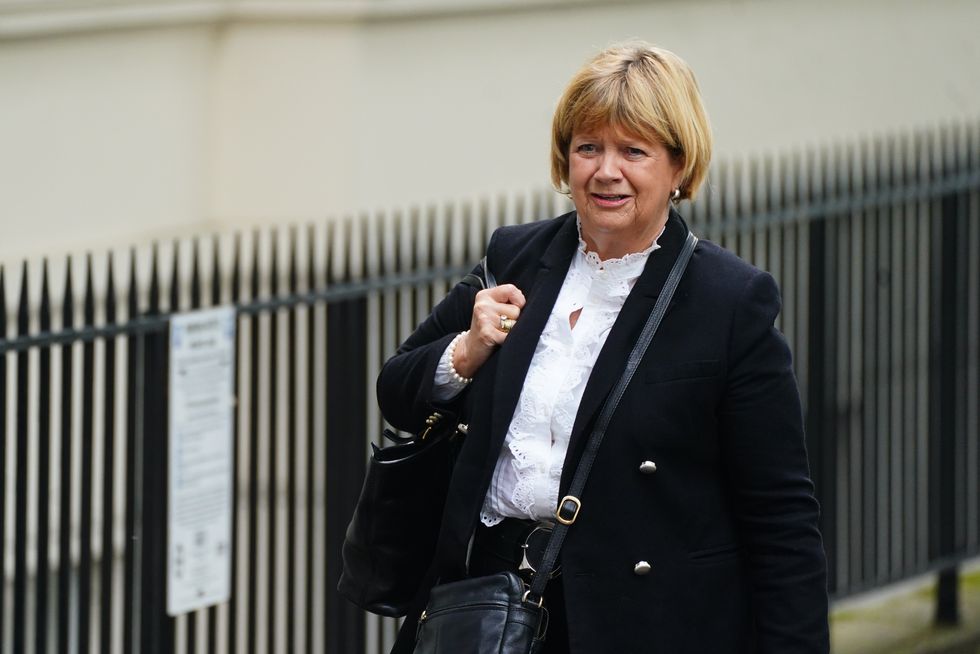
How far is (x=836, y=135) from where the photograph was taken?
1028cm

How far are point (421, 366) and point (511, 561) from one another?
395 millimetres

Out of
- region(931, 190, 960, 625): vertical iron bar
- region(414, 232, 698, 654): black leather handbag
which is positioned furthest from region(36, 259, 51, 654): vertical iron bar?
region(931, 190, 960, 625): vertical iron bar

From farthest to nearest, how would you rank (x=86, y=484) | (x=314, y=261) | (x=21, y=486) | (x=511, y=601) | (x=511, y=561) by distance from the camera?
1. (x=314, y=261)
2. (x=86, y=484)
3. (x=21, y=486)
4. (x=511, y=561)
5. (x=511, y=601)

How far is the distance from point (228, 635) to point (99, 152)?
8.96 ft

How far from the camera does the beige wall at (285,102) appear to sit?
23.4ft

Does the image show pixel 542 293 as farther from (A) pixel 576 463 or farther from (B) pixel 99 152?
(B) pixel 99 152

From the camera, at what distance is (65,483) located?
4.75 m

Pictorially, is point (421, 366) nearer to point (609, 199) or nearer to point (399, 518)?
point (399, 518)

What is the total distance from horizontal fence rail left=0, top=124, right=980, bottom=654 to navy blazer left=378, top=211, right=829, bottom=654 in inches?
60.9

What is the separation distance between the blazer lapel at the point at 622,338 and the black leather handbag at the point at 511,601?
11 millimetres

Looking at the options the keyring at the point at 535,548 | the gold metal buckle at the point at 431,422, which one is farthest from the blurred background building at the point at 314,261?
the keyring at the point at 535,548

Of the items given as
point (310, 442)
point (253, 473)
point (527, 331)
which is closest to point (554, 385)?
point (527, 331)

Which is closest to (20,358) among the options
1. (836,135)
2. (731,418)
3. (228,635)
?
(228,635)

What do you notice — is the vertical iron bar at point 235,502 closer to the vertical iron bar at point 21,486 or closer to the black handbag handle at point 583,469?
the vertical iron bar at point 21,486
